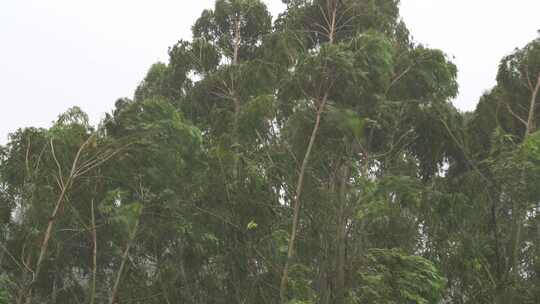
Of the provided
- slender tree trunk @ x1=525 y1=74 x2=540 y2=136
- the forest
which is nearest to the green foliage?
the forest

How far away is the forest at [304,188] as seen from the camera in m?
7.21

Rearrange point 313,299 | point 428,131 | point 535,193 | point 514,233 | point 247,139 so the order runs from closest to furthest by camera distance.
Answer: point 313,299 → point 535,193 → point 514,233 → point 247,139 → point 428,131

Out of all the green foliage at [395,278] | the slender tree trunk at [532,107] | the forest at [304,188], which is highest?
the slender tree trunk at [532,107]

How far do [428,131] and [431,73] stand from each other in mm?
1108

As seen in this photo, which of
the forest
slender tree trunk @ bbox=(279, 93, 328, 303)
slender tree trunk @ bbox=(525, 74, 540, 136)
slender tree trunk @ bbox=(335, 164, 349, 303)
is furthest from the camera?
slender tree trunk @ bbox=(525, 74, 540, 136)

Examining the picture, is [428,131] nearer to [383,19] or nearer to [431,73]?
[431,73]

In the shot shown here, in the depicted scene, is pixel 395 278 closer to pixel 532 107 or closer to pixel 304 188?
pixel 304 188

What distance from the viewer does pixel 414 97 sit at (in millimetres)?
10727

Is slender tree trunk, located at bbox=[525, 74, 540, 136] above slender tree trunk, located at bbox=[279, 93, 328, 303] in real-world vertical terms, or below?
above

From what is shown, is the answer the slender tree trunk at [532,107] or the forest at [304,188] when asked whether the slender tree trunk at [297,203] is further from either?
the slender tree trunk at [532,107]

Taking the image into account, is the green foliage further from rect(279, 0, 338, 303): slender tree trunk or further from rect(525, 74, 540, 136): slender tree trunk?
rect(525, 74, 540, 136): slender tree trunk

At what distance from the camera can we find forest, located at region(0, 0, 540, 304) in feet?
23.6

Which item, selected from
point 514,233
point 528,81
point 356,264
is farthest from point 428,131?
point 356,264

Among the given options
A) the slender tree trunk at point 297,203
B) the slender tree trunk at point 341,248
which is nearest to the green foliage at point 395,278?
the slender tree trunk at point 341,248
